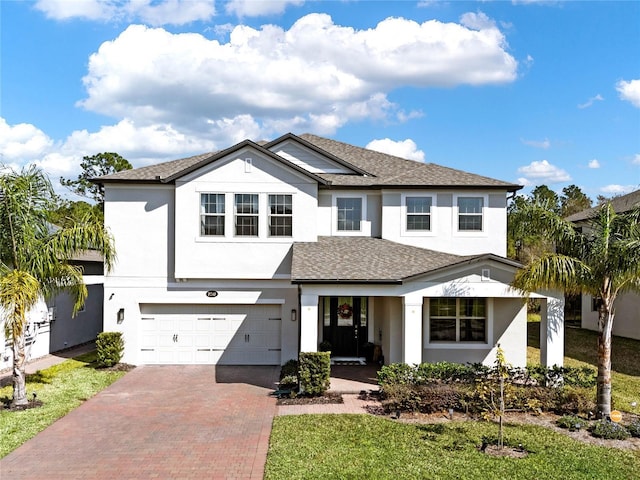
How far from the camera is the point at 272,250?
1622 cm

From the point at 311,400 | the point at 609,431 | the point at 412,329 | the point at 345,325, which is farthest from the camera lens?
the point at 345,325

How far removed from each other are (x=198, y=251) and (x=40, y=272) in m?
4.89

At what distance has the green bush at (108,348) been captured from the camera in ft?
52.0

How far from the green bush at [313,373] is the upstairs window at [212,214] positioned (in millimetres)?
5740

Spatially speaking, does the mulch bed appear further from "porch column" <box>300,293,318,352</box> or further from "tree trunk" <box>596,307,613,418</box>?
"tree trunk" <box>596,307,613,418</box>

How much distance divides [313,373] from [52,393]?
7.08 metres

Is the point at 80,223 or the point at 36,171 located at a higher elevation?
the point at 36,171

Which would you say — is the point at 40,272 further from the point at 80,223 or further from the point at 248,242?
the point at 248,242

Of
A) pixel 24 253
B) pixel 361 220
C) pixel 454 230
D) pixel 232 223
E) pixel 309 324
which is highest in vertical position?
pixel 361 220

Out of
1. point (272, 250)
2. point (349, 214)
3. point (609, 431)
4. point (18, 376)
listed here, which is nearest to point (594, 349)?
point (609, 431)

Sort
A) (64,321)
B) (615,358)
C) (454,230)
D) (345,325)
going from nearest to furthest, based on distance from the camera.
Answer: (454,230) → (345,325) → (615,358) → (64,321)

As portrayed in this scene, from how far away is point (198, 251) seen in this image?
634 inches

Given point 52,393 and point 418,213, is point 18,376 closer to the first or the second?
point 52,393

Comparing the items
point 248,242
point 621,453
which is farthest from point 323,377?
point 621,453
